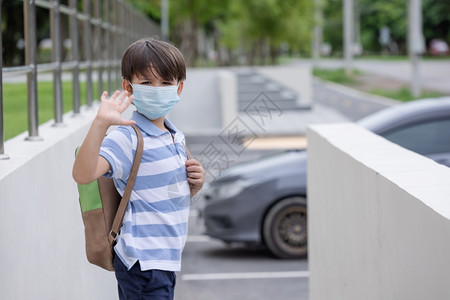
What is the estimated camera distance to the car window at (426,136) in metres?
7.77

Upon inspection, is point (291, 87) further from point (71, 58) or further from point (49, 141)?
point (49, 141)

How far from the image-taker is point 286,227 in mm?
8906

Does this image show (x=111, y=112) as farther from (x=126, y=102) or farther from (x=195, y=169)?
(x=195, y=169)

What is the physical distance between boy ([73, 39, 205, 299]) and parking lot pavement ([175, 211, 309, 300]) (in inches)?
171

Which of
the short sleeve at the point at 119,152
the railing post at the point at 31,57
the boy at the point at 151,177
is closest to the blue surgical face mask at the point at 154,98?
the boy at the point at 151,177

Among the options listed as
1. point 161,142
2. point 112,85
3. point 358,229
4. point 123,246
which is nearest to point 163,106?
point 161,142

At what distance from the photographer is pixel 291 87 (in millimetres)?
32281

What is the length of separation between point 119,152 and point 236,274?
217 inches

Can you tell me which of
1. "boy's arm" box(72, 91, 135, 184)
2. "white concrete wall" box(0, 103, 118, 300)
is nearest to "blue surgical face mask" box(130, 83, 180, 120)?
"boy's arm" box(72, 91, 135, 184)

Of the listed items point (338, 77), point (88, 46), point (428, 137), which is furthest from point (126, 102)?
point (338, 77)

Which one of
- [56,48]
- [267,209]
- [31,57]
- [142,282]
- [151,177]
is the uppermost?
[56,48]

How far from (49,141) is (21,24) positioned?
829 mm

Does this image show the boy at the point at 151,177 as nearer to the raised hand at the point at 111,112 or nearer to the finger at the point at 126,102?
the finger at the point at 126,102

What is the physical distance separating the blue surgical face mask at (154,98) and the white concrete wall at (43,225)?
543 mm
